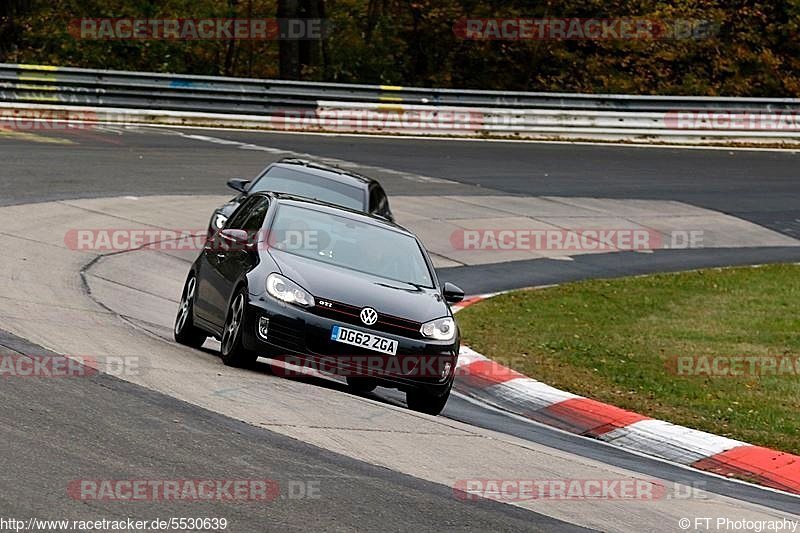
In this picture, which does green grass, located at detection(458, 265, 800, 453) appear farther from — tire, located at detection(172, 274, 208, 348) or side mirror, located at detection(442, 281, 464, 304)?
tire, located at detection(172, 274, 208, 348)

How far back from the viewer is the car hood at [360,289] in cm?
1040

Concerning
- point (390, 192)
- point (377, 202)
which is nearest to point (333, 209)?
point (377, 202)

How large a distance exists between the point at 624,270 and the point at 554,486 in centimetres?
1273

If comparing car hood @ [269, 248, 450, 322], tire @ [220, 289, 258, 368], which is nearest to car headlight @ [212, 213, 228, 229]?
car hood @ [269, 248, 450, 322]

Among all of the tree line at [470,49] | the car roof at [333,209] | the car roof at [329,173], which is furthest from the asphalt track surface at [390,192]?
the tree line at [470,49]

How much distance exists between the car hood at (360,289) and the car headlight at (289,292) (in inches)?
2.1

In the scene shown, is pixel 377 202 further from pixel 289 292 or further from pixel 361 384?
pixel 289 292

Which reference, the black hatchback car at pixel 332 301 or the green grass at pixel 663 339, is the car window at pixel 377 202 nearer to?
the green grass at pixel 663 339

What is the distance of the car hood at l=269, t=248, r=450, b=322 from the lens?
1040 centimetres

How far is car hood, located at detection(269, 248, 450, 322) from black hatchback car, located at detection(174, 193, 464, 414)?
0.01m

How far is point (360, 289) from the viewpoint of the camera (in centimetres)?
1054

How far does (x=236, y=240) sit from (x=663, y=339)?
5.64 metres

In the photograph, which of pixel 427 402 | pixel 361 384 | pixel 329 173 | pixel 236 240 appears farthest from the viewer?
pixel 329 173

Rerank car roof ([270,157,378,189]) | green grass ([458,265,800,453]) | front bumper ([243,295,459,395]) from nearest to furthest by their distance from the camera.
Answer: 1. front bumper ([243,295,459,395])
2. green grass ([458,265,800,453])
3. car roof ([270,157,378,189])
